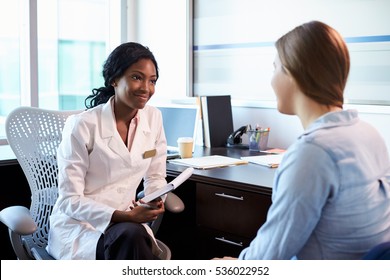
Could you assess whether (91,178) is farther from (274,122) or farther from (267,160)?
(274,122)

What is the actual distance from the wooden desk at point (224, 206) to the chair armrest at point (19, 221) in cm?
65

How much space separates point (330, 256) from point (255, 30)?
1882mm

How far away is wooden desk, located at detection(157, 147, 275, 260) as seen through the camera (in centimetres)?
190

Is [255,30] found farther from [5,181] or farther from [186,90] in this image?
[5,181]

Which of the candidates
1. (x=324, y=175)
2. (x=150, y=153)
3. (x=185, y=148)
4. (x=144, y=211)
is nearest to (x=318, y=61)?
(x=324, y=175)

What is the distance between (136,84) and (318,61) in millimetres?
946

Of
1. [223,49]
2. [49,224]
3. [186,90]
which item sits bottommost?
[49,224]

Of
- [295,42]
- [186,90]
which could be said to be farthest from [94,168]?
[186,90]

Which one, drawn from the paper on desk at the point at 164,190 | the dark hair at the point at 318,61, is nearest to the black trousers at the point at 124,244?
the paper on desk at the point at 164,190

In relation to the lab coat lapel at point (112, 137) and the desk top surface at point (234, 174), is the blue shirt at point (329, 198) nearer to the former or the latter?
the desk top surface at point (234, 174)

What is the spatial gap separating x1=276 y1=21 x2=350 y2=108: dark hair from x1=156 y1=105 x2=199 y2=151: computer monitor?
5.23 ft

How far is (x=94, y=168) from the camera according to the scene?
6.06ft

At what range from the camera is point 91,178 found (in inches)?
73.0

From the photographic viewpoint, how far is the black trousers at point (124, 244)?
169 cm
